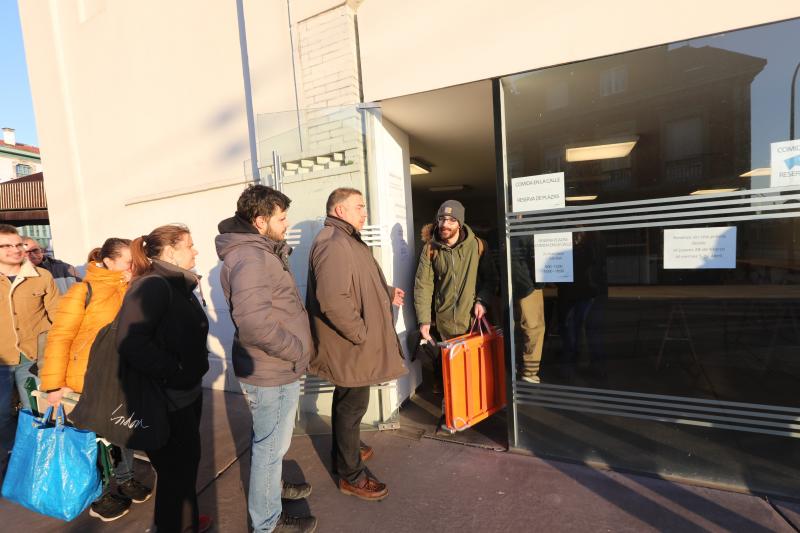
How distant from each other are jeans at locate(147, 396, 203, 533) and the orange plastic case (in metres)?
1.77

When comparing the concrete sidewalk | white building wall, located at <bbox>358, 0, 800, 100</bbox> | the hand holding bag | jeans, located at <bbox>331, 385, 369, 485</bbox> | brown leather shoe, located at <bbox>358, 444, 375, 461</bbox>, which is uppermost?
white building wall, located at <bbox>358, 0, 800, 100</bbox>

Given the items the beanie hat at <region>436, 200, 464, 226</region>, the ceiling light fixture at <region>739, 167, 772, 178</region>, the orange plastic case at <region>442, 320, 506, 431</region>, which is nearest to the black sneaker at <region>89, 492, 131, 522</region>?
the orange plastic case at <region>442, 320, 506, 431</region>

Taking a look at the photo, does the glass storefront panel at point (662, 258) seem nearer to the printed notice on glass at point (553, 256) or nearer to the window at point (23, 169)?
the printed notice on glass at point (553, 256)

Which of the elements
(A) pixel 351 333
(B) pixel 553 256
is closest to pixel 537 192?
(B) pixel 553 256

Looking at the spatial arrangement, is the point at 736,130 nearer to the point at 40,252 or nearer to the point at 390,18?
the point at 390,18

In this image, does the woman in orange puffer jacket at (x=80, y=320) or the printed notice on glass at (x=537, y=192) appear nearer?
the woman in orange puffer jacket at (x=80, y=320)

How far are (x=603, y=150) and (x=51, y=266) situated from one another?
5741 millimetres

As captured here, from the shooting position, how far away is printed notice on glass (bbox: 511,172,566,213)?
114 inches

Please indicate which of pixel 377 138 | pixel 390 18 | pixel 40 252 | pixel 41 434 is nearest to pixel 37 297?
pixel 40 252

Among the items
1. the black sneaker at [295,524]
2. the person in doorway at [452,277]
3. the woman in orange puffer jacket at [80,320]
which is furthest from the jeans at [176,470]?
the person in doorway at [452,277]

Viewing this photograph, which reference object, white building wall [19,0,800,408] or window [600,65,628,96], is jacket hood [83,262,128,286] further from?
window [600,65,628,96]

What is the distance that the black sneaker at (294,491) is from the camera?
2.63m

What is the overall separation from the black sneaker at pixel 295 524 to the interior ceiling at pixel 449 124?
3170mm

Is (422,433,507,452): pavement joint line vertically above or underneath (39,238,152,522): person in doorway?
underneath
